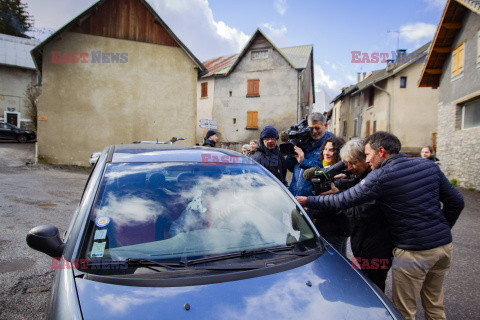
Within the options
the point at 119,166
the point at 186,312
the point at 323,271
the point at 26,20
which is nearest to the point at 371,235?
the point at 323,271

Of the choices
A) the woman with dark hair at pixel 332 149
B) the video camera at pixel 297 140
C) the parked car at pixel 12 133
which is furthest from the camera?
the parked car at pixel 12 133

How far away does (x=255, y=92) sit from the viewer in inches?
1097

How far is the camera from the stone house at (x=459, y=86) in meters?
11.6

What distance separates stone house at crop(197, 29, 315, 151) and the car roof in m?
24.1

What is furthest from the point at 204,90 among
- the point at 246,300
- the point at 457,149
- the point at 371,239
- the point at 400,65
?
the point at 246,300

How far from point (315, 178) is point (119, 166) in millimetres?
1627

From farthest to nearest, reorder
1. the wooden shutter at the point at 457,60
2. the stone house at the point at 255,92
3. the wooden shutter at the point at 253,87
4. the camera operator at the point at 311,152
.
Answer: the wooden shutter at the point at 253,87 → the stone house at the point at 255,92 → the wooden shutter at the point at 457,60 → the camera operator at the point at 311,152

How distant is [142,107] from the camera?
54.2 ft

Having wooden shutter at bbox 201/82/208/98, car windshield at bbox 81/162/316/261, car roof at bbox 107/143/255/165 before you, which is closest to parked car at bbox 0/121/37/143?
wooden shutter at bbox 201/82/208/98

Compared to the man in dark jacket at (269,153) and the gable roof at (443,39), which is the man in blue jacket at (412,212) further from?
the gable roof at (443,39)

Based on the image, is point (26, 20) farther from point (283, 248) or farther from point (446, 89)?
point (283, 248)

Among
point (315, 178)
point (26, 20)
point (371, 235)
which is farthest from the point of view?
point (26, 20)

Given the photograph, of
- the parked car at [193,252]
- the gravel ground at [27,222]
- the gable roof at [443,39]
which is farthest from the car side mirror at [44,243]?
the gable roof at [443,39]

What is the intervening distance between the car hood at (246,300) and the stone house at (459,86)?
12.1 metres
